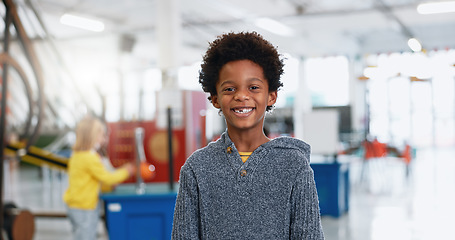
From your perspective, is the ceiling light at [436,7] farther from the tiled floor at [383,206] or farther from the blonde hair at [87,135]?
the blonde hair at [87,135]

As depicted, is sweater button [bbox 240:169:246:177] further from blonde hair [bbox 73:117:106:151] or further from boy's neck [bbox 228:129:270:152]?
blonde hair [bbox 73:117:106:151]

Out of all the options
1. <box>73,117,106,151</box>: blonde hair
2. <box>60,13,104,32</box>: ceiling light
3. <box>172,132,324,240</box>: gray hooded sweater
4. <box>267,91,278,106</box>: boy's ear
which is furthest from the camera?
<box>60,13,104,32</box>: ceiling light

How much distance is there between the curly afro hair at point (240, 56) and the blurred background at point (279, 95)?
0.27ft

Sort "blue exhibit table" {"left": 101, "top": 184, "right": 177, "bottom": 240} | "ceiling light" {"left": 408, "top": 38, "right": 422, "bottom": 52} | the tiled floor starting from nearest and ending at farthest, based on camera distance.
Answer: "blue exhibit table" {"left": 101, "top": 184, "right": 177, "bottom": 240}
the tiled floor
"ceiling light" {"left": 408, "top": 38, "right": 422, "bottom": 52}

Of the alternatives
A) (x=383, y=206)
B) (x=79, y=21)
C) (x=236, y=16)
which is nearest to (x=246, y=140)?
(x=383, y=206)

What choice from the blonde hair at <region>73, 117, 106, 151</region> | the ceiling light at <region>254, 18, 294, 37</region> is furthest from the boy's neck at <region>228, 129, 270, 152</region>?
the ceiling light at <region>254, 18, 294, 37</region>

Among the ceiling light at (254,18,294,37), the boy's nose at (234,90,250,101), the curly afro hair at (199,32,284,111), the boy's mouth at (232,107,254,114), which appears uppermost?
the ceiling light at (254,18,294,37)

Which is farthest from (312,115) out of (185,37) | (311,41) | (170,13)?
(311,41)

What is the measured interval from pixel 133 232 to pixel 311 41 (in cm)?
1478

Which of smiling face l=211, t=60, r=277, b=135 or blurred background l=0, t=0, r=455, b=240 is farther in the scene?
blurred background l=0, t=0, r=455, b=240

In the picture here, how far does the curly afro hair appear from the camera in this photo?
1.08 meters

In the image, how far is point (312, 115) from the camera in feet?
19.5

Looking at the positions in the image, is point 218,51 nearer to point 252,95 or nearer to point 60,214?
point 252,95

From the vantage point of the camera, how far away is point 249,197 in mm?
1035
